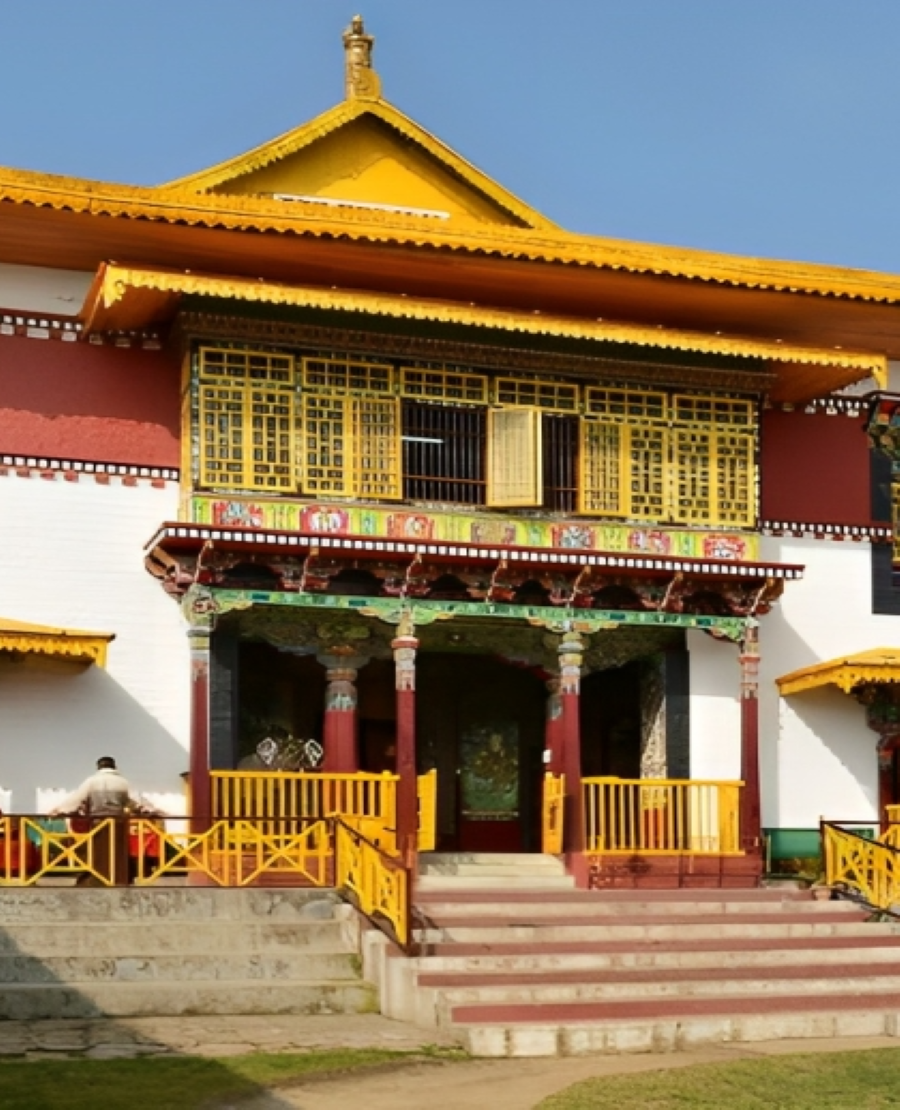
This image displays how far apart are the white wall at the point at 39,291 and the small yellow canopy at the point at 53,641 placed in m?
3.48

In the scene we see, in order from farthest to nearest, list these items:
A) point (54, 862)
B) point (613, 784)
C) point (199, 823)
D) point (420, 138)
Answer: point (420, 138)
point (613, 784)
point (199, 823)
point (54, 862)

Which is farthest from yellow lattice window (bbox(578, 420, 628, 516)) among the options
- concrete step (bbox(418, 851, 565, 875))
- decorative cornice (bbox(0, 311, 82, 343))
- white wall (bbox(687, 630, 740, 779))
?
decorative cornice (bbox(0, 311, 82, 343))

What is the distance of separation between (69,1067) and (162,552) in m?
8.33

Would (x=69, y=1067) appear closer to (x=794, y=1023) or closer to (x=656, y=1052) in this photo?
(x=656, y=1052)

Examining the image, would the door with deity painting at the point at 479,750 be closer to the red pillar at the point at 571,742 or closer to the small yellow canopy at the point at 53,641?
the red pillar at the point at 571,742

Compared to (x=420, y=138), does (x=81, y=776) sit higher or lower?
lower

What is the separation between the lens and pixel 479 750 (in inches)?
991

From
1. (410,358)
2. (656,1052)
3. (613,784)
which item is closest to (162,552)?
(410,358)

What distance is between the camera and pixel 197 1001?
53.1 feet

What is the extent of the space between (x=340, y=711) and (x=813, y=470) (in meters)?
6.73

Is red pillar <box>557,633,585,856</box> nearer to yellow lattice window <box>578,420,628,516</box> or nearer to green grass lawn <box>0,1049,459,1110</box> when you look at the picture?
yellow lattice window <box>578,420,628,516</box>

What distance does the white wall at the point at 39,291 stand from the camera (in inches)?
863

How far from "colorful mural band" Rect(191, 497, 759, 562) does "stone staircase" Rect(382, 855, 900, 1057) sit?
3496 mm

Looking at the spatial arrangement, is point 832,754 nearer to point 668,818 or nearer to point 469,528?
point 668,818
